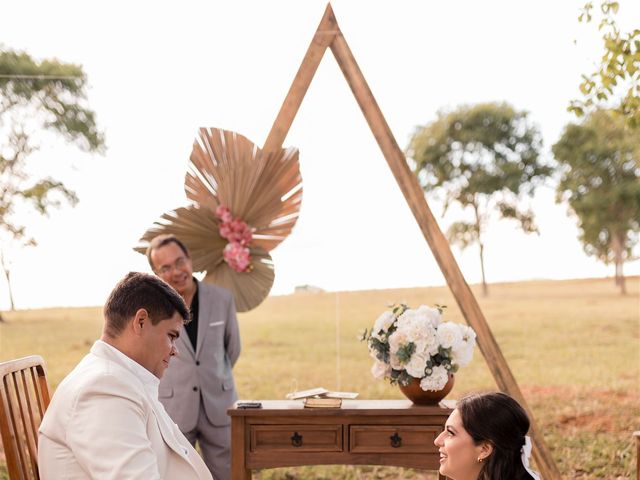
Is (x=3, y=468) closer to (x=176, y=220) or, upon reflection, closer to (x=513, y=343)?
(x=176, y=220)

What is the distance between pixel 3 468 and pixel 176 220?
2.64m

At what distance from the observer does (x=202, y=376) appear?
3816mm

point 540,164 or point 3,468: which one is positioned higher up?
point 540,164

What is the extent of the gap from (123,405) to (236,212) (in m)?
2.61

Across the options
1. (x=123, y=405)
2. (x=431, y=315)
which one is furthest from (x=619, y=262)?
(x=123, y=405)

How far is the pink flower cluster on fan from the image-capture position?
4.36 metres

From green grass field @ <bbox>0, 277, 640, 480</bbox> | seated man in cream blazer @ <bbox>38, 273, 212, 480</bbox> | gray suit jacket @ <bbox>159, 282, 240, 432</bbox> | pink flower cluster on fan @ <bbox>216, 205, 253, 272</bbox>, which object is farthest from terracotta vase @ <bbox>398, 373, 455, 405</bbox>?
green grass field @ <bbox>0, 277, 640, 480</bbox>

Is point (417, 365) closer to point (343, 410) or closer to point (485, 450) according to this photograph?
point (343, 410)

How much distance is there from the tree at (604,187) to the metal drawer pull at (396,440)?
438 centimetres

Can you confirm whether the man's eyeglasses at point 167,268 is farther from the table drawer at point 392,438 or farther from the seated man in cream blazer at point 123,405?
the seated man in cream blazer at point 123,405

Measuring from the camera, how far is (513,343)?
7734 millimetres

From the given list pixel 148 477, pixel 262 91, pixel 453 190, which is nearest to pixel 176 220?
pixel 262 91

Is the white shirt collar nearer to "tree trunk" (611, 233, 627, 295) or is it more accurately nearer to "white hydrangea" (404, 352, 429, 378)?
→ "white hydrangea" (404, 352, 429, 378)

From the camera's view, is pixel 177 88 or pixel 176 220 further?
pixel 177 88
